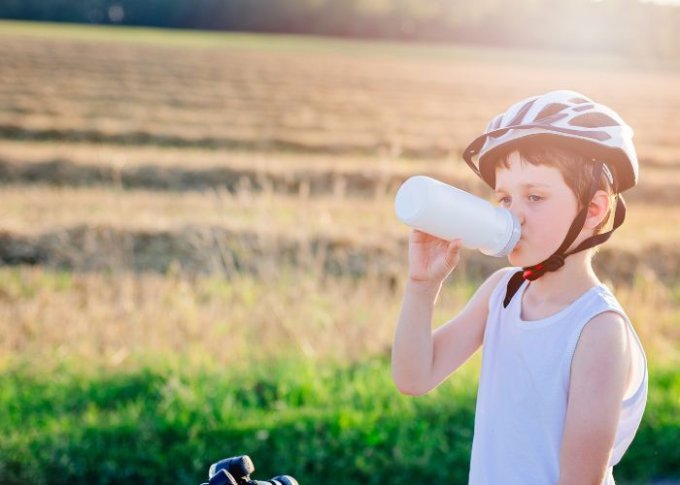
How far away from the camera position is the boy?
1.60m

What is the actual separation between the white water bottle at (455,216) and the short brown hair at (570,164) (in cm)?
14

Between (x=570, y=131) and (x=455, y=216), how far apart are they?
317 millimetres

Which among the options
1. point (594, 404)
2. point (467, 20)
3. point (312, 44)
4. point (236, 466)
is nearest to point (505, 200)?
point (594, 404)

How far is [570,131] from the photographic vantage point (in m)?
1.71

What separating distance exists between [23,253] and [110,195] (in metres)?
2.52

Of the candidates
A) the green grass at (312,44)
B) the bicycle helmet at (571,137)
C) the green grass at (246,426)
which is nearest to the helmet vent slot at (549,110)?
the bicycle helmet at (571,137)

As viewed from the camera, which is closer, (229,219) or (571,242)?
(571,242)

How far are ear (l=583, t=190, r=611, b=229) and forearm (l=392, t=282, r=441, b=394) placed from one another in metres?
0.36

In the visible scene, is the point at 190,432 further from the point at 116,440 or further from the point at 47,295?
the point at 47,295

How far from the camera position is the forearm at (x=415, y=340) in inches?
74.6

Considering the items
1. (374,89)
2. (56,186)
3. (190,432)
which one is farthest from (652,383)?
(374,89)

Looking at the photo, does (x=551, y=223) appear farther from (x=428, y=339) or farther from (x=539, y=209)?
Answer: (x=428, y=339)

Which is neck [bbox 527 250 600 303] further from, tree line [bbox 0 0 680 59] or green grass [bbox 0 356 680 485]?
tree line [bbox 0 0 680 59]

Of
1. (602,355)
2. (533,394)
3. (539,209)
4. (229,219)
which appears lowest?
(229,219)
